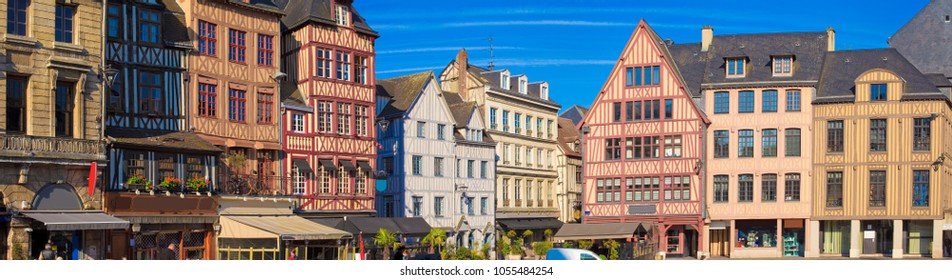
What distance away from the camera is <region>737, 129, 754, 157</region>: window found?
44.6 metres

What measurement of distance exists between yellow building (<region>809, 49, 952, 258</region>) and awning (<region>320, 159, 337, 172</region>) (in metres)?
17.7

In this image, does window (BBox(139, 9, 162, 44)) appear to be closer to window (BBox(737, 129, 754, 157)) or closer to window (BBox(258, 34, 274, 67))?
window (BBox(258, 34, 274, 67))

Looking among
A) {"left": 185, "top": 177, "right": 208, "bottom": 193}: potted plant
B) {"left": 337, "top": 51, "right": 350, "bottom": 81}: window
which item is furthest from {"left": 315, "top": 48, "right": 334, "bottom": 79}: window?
{"left": 185, "top": 177, "right": 208, "bottom": 193}: potted plant

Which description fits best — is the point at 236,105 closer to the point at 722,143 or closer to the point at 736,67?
the point at 722,143

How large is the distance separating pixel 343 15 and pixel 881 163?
64.1 ft

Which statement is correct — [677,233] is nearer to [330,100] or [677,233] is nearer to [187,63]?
[330,100]

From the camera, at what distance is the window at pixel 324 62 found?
38.0 m

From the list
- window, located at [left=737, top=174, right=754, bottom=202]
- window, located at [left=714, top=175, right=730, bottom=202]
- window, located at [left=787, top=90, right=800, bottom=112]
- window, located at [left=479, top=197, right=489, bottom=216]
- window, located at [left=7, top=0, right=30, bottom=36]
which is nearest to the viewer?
window, located at [left=7, top=0, right=30, bottom=36]

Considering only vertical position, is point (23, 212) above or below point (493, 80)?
below

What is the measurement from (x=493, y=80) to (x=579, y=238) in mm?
10586

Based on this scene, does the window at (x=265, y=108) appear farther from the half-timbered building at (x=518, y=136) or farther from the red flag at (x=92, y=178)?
the half-timbered building at (x=518, y=136)

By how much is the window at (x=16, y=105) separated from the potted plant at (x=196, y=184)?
204 inches
